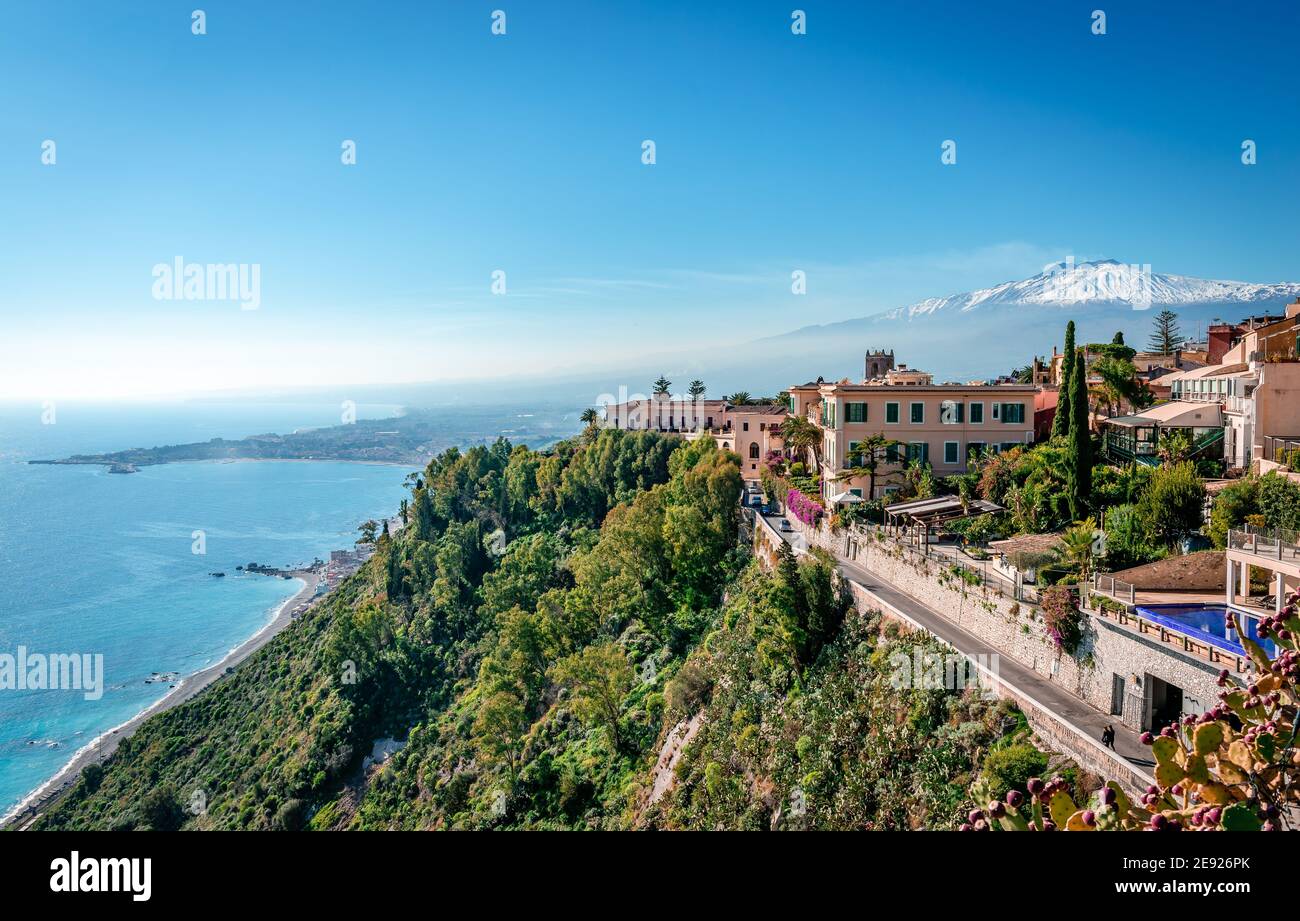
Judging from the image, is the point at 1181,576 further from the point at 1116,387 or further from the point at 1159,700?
the point at 1116,387

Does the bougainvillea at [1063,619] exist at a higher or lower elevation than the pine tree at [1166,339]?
lower

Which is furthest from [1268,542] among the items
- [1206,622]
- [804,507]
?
[804,507]

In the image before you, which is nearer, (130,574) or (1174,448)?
(1174,448)

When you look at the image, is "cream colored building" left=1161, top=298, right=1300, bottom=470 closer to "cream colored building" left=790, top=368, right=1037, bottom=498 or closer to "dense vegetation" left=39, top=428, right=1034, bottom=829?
"cream colored building" left=790, top=368, right=1037, bottom=498

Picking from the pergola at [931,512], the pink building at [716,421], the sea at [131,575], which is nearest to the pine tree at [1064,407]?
the pergola at [931,512]

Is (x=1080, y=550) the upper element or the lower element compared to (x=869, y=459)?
lower

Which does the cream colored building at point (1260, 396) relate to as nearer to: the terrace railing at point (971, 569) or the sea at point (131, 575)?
the terrace railing at point (971, 569)
